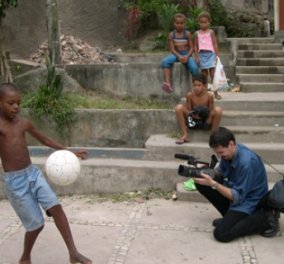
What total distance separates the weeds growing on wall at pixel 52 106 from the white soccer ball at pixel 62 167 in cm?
292

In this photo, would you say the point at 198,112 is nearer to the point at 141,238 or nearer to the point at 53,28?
the point at 141,238

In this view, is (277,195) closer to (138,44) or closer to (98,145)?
Result: (98,145)

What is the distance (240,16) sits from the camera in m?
12.2

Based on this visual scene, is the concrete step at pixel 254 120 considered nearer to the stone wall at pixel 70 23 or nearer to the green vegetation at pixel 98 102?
the green vegetation at pixel 98 102

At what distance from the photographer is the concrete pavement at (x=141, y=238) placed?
4.14 meters

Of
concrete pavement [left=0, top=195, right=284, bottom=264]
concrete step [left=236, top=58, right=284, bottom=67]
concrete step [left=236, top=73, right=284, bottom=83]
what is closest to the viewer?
concrete pavement [left=0, top=195, right=284, bottom=264]

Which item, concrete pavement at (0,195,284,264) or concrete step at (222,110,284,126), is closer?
concrete pavement at (0,195,284,264)

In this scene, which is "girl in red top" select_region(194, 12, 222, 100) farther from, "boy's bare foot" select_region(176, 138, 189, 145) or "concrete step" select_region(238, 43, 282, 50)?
"concrete step" select_region(238, 43, 282, 50)

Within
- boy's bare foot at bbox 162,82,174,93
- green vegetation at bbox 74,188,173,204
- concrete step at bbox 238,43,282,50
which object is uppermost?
concrete step at bbox 238,43,282,50

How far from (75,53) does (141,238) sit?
6.27m

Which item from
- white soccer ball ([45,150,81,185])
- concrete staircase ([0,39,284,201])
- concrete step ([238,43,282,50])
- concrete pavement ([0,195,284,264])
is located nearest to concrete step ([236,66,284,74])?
concrete step ([238,43,282,50])

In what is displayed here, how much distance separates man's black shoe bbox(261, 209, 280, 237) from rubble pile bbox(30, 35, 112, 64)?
6190 millimetres

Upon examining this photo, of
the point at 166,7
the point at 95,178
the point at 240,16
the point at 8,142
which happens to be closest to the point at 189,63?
the point at 95,178

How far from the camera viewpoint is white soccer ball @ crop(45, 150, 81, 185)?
393 centimetres
